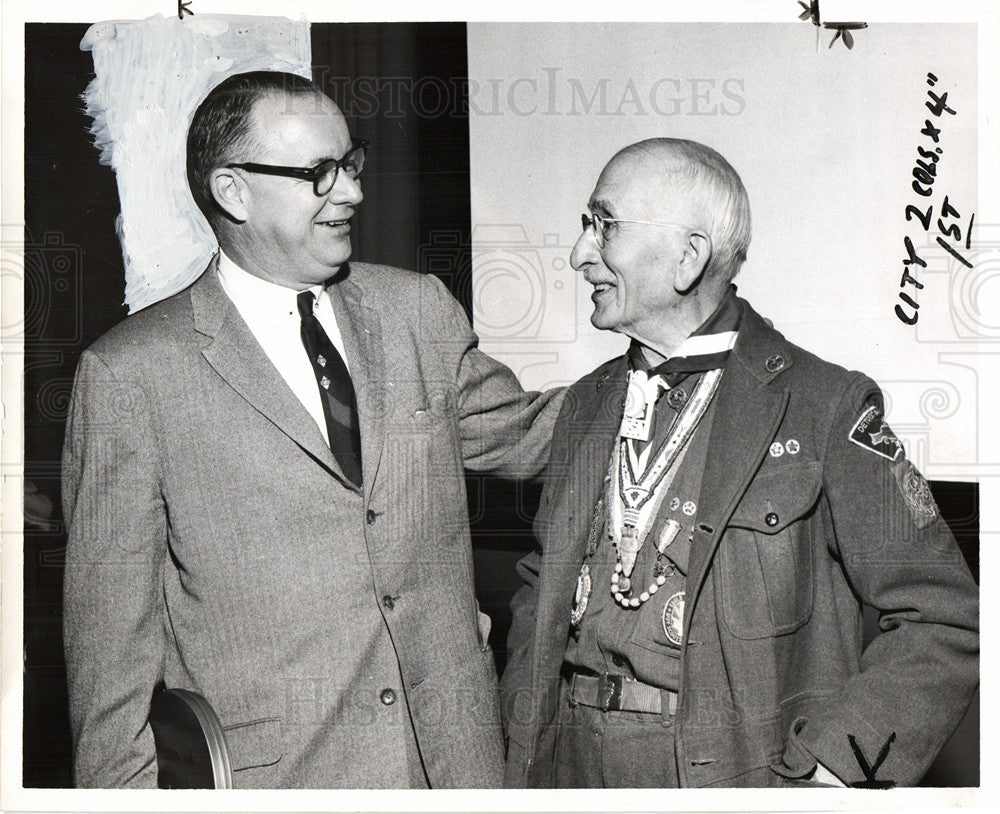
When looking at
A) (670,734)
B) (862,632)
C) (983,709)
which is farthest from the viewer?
(983,709)

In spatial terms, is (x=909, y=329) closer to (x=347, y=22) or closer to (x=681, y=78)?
(x=681, y=78)

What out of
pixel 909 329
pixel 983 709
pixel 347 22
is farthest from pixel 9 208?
pixel 983 709

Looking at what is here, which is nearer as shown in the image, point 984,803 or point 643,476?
point 643,476

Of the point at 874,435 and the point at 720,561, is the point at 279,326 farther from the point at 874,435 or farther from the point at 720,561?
the point at 874,435

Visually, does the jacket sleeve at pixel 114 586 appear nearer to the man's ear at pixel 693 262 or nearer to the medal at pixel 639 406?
the medal at pixel 639 406

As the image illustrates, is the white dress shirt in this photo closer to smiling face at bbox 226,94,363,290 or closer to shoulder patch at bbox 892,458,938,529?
smiling face at bbox 226,94,363,290

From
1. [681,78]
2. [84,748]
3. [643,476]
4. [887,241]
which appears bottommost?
[84,748]

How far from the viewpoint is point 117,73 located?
128 inches

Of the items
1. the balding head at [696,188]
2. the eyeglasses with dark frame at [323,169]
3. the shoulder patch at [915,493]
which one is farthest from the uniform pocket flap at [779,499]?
the eyeglasses with dark frame at [323,169]

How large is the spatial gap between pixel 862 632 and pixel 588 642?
2.56 ft

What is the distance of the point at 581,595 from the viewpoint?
290 centimetres

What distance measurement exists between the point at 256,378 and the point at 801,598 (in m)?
1.59

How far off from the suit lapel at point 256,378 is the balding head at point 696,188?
42.5 inches

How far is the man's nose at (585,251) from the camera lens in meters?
3.02
